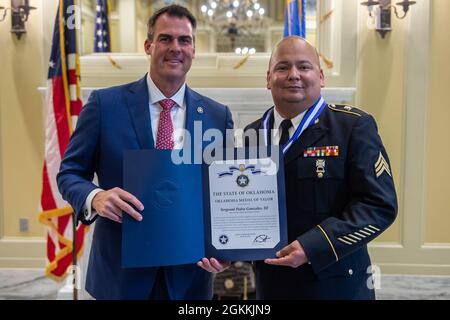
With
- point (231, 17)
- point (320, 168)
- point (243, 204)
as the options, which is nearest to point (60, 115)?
point (231, 17)

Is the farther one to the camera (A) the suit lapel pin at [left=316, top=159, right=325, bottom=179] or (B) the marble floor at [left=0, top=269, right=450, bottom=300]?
(B) the marble floor at [left=0, top=269, right=450, bottom=300]

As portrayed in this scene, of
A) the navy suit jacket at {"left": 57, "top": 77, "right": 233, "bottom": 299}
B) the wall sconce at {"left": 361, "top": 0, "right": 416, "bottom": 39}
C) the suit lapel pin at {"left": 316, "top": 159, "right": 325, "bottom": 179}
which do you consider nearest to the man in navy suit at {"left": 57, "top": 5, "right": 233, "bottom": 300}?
the navy suit jacket at {"left": 57, "top": 77, "right": 233, "bottom": 299}

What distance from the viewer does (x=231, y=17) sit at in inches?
131

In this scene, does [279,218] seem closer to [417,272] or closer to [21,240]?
[417,272]

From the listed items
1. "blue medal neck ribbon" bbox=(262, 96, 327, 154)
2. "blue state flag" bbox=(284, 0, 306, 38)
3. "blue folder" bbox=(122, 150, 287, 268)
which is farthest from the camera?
"blue state flag" bbox=(284, 0, 306, 38)

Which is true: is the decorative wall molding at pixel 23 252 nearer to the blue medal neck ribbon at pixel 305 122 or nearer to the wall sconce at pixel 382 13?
the blue medal neck ribbon at pixel 305 122

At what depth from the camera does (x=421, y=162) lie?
3.38 meters

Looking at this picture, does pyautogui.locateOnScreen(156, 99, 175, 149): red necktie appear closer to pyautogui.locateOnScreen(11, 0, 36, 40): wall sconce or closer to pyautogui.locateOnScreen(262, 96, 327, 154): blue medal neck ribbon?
pyautogui.locateOnScreen(262, 96, 327, 154): blue medal neck ribbon

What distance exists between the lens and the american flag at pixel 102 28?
3.38 metres

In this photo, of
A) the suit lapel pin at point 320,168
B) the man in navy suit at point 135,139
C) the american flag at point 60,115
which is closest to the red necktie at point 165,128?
the man in navy suit at point 135,139

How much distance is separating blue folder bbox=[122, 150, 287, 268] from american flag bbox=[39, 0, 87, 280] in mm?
1662

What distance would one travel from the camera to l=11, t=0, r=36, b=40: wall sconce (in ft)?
10.8

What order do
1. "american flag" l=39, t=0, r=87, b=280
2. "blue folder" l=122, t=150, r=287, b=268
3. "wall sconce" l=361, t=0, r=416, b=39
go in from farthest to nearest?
"wall sconce" l=361, t=0, r=416, b=39
"american flag" l=39, t=0, r=87, b=280
"blue folder" l=122, t=150, r=287, b=268

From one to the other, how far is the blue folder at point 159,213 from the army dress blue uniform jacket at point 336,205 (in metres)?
0.30
